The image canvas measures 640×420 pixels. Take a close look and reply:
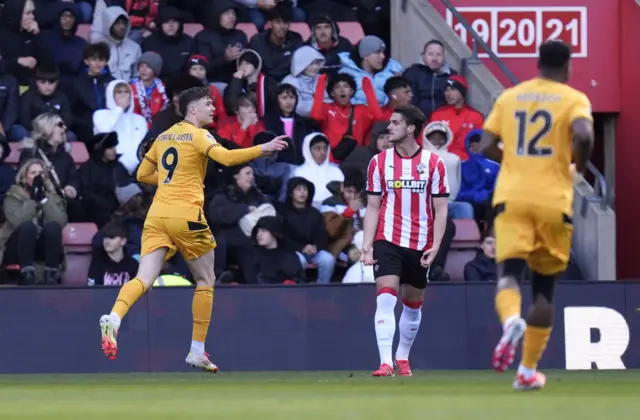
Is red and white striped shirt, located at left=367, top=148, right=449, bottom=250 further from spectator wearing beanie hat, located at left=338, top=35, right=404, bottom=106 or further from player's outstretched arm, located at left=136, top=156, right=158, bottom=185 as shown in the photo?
spectator wearing beanie hat, located at left=338, top=35, right=404, bottom=106

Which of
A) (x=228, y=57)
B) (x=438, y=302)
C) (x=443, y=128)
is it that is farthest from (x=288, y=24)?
(x=438, y=302)

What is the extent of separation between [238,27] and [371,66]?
198cm

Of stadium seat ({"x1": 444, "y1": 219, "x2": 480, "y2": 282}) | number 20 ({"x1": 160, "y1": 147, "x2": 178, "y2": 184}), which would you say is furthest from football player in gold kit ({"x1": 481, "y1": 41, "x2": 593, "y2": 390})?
stadium seat ({"x1": 444, "y1": 219, "x2": 480, "y2": 282})

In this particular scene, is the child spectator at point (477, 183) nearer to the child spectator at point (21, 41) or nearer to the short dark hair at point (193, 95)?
the child spectator at point (21, 41)

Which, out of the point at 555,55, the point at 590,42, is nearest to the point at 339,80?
the point at 590,42

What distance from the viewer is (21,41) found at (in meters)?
18.4

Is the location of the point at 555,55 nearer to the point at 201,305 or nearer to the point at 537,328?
the point at 537,328

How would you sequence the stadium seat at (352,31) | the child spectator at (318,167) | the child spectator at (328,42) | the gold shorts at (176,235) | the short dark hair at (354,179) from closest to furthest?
the gold shorts at (176,235)
the short dark hair at (354,179)
the child spectator at (318,167)
the child spectator at (328,42)
the stadium seat at (352,31)

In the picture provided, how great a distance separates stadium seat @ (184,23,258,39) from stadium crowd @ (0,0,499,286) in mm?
35

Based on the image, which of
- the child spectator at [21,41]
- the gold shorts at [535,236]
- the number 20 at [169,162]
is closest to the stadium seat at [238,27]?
the child spectator at [21,41]

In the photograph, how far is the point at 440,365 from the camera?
1520 centimetres

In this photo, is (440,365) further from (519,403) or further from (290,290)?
(519,403)

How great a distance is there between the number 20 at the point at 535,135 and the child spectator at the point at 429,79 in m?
9.35

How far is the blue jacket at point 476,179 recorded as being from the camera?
1762 cm
